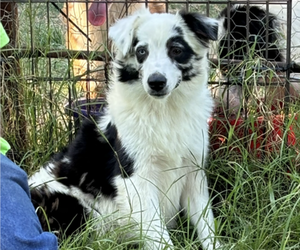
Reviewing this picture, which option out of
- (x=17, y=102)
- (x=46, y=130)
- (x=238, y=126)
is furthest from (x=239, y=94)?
(x=17, y=102)

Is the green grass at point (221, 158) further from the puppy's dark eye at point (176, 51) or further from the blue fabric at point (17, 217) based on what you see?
the blue fabric at point (17, 217)

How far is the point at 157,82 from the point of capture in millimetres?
2754

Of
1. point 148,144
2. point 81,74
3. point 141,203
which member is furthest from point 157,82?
point 81,74

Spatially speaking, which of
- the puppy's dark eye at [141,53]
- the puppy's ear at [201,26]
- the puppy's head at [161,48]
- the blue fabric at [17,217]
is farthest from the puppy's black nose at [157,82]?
the blue fabric at [17,217]

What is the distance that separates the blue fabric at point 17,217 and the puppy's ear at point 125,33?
5.45ft

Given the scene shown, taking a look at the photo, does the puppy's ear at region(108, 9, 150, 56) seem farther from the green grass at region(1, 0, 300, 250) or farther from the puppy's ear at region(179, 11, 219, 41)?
the green grass at region(1, 0, 300, 250)

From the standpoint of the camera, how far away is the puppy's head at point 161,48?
A: 2.81 m

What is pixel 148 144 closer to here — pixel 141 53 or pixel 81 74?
pixel 141 53

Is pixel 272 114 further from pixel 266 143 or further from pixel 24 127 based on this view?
pixel 24 127

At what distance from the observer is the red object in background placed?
10.9 feet

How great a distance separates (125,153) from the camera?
292 centimetres

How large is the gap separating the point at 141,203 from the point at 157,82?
26.5 inches

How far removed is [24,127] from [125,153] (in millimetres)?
1285

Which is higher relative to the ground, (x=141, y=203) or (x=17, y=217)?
(x=17, y=217)
